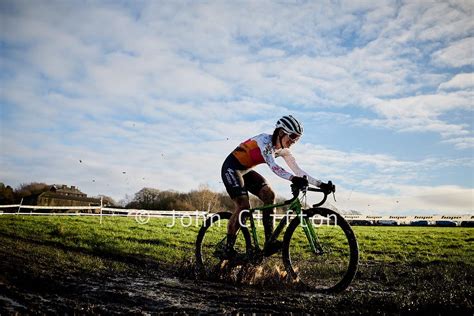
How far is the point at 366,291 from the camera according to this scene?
5.32m

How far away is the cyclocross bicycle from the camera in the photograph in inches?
202

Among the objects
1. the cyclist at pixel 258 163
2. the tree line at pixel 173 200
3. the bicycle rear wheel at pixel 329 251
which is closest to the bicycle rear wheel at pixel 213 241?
the cyclist at pixel 258 163

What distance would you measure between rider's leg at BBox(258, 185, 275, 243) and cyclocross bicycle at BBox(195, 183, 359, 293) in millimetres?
198

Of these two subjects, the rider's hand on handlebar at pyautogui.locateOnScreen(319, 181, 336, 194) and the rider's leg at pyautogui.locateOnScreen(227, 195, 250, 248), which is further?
the rider's leg at pyautogui.locateOnScreen(227, 195, 250, 248)

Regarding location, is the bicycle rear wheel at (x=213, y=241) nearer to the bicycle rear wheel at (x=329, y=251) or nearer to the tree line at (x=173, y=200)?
the bicycle rear wheel at (x=329, y=251)

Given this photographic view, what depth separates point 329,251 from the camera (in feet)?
18.9

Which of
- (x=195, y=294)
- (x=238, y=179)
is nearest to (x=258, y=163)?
(x=238, y=179)

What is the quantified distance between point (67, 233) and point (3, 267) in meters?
6.85

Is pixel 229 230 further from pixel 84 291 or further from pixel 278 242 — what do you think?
pixel 84 291

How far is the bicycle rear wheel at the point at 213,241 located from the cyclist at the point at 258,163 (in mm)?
237

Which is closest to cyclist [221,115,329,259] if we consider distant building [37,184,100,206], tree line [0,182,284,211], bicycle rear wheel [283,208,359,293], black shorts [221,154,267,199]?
black shorts [221,154,267,199]

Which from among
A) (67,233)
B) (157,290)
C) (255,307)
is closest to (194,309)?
(255,307)

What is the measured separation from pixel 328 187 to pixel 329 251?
105 centimetres

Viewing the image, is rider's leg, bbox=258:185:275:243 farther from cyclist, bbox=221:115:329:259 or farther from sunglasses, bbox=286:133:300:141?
sunglasses, bbox=286:133:300:141
